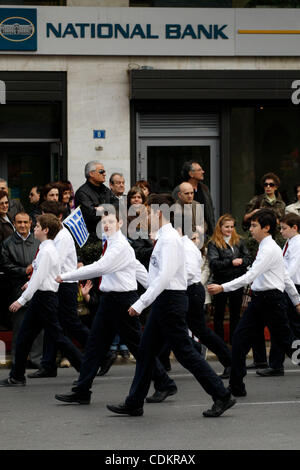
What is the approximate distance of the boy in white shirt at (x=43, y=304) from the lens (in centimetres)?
1000

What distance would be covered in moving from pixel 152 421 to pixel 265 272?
86.0 inches

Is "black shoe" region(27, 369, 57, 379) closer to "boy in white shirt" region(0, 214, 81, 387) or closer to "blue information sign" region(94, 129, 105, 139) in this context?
"boy in white shirt" region(0, 214, 81, 387)

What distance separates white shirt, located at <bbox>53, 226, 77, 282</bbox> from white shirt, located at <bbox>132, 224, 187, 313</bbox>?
7.10 feet

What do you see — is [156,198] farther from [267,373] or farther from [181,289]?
[267,373]

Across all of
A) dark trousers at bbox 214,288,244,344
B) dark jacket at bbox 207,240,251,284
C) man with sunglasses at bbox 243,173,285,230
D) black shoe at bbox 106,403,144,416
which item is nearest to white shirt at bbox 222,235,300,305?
black shoe at bbox 106,403,144,416

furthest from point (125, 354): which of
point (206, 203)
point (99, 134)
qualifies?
point (99, 134)

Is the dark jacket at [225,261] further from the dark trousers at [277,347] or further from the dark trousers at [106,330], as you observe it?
the dark trousers at [106,330]

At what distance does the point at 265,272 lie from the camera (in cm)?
968

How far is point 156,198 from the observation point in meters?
8.50

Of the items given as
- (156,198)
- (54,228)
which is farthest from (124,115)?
(156,198)

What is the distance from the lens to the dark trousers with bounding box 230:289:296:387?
9.39 meters

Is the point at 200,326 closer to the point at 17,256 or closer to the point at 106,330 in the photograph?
the point at 106,330

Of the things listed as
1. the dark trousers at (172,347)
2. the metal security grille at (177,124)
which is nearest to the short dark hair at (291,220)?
the dark trousers at (172,347)

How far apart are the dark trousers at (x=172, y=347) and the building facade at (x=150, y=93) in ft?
28.1
